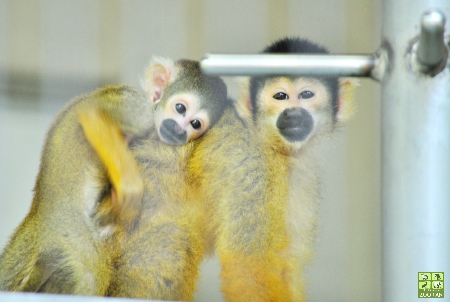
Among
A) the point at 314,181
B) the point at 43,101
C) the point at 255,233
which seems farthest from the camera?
the point at 43,101

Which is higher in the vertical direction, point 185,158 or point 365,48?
point 365,48

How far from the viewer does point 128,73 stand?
61.6 inches

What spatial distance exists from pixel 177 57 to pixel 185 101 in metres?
0.18

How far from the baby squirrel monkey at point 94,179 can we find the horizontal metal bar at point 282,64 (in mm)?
807

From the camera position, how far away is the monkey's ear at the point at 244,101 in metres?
1.43

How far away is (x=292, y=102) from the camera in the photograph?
1392 millimetres

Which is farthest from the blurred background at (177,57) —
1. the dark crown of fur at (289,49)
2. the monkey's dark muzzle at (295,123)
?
the monkey's dark muzzle at (295,123)

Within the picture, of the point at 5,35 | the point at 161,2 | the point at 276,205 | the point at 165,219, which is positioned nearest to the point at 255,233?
the point at 276,205

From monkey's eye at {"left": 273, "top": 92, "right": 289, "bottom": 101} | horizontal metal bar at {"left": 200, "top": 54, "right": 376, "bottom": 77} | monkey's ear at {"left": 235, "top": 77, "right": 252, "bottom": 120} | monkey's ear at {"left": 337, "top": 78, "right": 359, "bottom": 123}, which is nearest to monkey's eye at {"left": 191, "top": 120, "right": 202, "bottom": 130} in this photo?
monkey's ear at {"left": 235, "top": 77, "right": 252, "bottom": 120}

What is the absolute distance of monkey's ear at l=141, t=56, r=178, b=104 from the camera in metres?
1.46

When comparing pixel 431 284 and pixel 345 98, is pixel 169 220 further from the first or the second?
pixel 431 284

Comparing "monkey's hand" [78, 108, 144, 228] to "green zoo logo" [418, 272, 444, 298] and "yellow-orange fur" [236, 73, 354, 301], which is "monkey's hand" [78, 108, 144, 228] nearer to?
"yellow-orange fur" [236, 73, 354, 301]

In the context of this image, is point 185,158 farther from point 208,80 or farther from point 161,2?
point 161,2

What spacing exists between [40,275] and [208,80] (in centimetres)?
71
